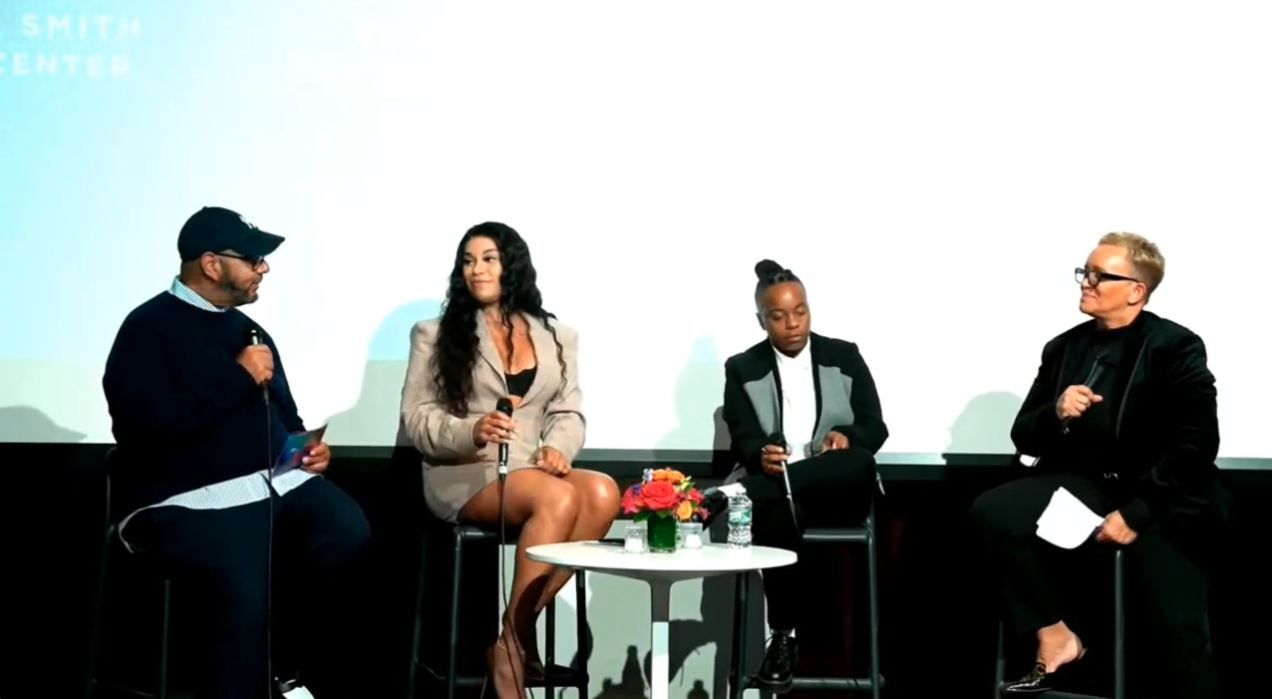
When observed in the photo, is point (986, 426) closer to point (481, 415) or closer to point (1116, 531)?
point (1116, 531)

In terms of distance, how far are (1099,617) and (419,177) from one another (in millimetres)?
2312

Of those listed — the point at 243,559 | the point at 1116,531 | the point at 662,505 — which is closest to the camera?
the point at 662,505

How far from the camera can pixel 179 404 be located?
3764 mm

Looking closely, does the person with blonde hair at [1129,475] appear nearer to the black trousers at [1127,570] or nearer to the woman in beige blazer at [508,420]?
the black trousers at [1127,570]

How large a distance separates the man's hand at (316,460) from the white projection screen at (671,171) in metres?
0.62

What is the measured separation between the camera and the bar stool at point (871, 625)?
411 cm

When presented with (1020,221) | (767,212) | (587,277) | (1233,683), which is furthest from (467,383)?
(1233,683)

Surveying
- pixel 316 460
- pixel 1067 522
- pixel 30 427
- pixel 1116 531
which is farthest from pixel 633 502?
pixel 30 427

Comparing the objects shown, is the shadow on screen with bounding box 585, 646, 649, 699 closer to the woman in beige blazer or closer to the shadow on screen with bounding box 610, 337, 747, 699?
the shadow on screen with bounding box 610, 337, 747, 699

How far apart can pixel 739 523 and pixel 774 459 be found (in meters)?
0.44

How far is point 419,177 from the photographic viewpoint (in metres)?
4.66

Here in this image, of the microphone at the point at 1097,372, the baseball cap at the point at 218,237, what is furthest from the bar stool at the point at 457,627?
the microphone at the point at 1097,372

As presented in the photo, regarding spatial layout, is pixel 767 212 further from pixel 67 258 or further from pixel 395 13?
pixel 67 258

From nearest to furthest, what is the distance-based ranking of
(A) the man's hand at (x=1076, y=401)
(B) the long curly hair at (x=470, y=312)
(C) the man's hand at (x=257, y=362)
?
1. (C) the man's hand at (x=257, y=362)
2. (A) the man's hand at (x=1076, y=401)
3. (B) the long curly hair at (x=470, y=312)
